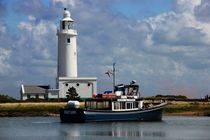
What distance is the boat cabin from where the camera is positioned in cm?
9369

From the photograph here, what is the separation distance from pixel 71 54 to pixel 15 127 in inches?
2119

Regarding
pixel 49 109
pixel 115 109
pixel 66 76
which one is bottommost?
pixel 115 109

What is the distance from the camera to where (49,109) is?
11650 cm

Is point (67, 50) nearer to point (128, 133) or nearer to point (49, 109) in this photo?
point (49, 109)

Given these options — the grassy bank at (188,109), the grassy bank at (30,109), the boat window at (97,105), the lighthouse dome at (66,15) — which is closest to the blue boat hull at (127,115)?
the boat window at (97,105)

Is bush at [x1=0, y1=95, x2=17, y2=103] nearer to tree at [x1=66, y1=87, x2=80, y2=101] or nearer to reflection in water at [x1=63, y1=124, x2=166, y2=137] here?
tree at [x1=66, y1=87, x2=80, y2=101]

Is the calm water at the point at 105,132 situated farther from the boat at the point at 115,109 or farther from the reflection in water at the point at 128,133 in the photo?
the boat at the point at 115,109

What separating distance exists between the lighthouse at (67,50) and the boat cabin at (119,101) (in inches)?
1593

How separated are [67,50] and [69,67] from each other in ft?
11.4

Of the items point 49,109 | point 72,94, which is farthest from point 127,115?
point 72,94

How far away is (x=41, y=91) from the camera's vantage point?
140 meters

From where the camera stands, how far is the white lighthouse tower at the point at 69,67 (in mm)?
135875

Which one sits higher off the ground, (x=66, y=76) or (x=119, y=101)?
(x=66, y=76)

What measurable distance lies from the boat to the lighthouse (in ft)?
131
